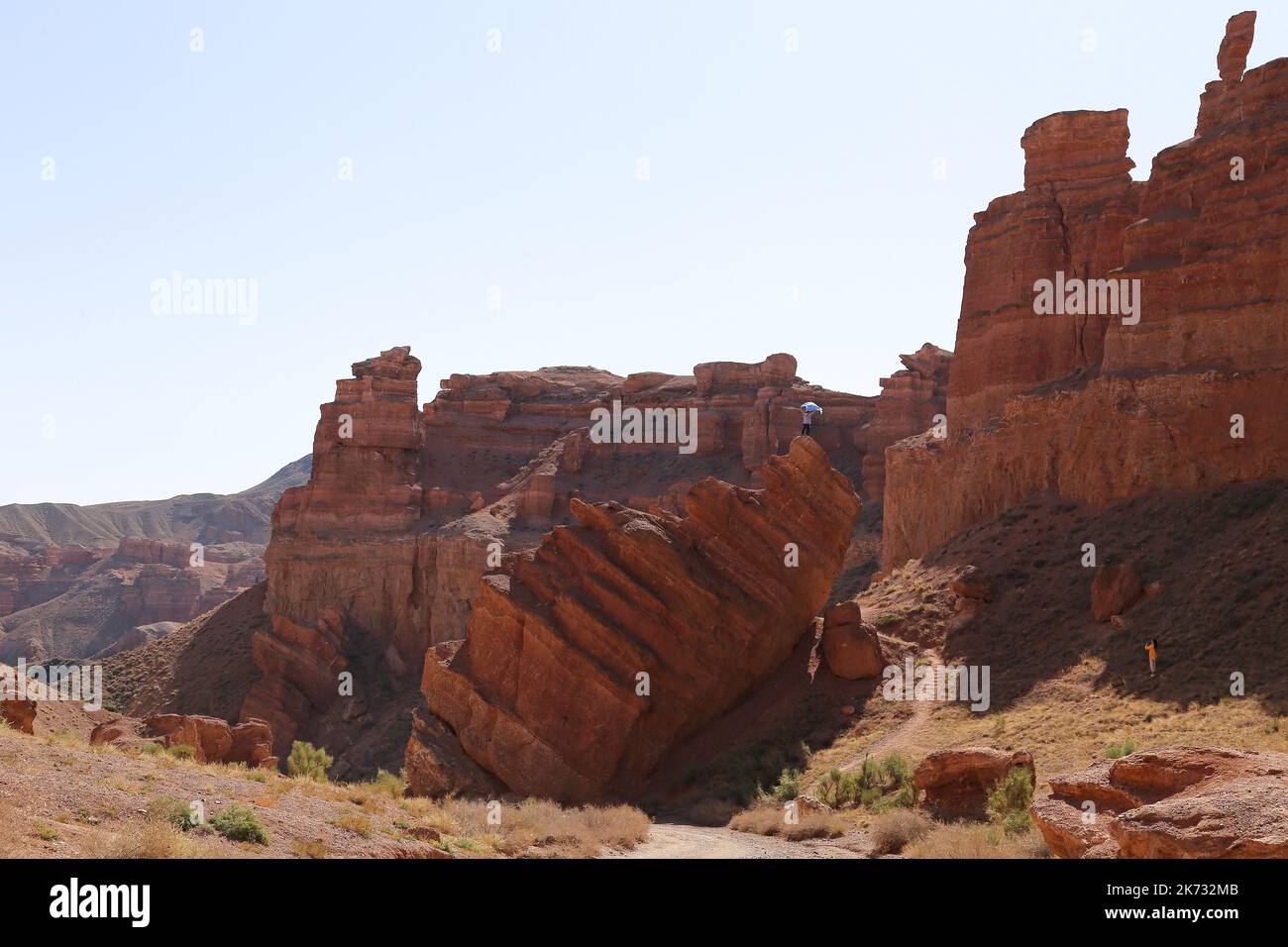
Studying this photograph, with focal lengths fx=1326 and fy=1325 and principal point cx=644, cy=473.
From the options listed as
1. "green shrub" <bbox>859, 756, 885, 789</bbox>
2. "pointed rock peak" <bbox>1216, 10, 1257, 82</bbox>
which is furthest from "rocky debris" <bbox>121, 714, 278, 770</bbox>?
"pointed rock peak" <bbox>1216, 10, 1257, 82</bbox>

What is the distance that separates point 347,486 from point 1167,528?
47004 mm

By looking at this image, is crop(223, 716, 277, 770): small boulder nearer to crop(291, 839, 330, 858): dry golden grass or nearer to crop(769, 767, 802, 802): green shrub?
crop(769, 767, 802, 802): green shrub

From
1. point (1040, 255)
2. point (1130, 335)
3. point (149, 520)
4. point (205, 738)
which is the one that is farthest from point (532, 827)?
point (149, 520)

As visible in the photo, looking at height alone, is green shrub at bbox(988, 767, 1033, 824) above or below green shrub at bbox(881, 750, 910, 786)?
above

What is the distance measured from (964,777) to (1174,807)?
879 cm

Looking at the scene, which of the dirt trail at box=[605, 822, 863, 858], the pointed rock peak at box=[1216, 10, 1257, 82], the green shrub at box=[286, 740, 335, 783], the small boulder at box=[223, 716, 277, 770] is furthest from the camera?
the pointed rock peak at box=[1216, 10, 1257, 82]

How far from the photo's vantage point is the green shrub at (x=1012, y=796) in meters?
19.8

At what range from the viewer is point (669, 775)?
28875 millimetres

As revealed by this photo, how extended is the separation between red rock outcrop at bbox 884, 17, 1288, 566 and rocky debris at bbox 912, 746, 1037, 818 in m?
15.2

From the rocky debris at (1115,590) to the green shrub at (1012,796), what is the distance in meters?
11.9

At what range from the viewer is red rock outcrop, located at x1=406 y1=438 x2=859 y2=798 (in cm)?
2812

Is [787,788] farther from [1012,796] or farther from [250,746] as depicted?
[250,746]
